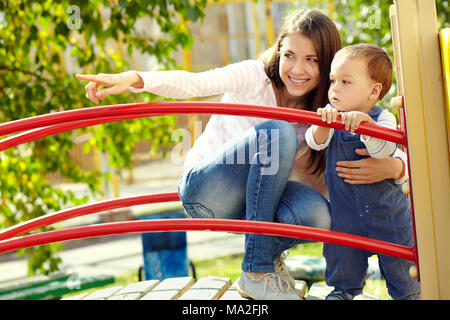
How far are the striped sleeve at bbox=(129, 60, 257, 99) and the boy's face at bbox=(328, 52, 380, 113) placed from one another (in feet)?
0.70

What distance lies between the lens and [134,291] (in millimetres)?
1816

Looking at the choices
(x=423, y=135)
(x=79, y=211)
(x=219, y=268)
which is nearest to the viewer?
(x=423, y=135)

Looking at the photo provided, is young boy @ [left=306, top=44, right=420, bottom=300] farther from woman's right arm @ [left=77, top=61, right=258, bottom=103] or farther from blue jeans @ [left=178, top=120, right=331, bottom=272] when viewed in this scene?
woman's right arm @ [left=77, top=61, right=258, bottom=103]

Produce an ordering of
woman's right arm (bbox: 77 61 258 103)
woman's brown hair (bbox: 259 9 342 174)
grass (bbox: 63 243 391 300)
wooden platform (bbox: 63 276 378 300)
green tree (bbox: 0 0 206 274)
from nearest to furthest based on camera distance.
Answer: woman's right arm (bbox: 77 61 258 103), woman's brown hair (bbox: 259 9 342 174), wooden platform (bbox: 63 276 378 300), green tree (bbox: 0 0 206 274), grass (bbox: 63 243 391 300)

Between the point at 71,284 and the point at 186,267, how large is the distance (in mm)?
Result: 966

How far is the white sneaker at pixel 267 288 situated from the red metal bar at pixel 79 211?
401 mm

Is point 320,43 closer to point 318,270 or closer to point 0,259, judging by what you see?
point 318,270

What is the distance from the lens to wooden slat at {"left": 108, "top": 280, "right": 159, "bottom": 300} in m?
1.74

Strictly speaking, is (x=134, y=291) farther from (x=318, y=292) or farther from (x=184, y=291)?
(x=318, y=292)

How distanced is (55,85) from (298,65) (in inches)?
60.3

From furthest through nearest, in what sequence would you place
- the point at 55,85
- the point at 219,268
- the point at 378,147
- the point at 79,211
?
the point at 219,268, the point at 55,85, the point at 79,211, the point at 378,147

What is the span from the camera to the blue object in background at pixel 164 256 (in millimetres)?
2656

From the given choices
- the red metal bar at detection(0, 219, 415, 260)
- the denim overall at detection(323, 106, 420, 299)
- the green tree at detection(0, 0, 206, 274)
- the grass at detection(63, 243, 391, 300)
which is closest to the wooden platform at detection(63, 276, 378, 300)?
the denim overall at detection(323, 106, 420, 299)

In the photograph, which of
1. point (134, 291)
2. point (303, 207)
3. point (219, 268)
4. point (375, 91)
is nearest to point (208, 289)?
point (134, 291)
